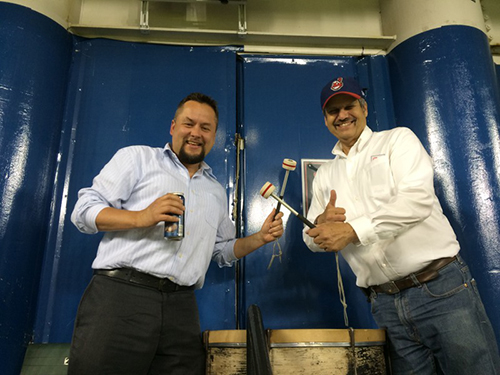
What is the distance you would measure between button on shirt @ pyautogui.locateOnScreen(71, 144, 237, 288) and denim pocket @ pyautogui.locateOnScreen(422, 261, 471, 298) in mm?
1007

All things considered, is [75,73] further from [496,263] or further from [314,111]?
[496,263]

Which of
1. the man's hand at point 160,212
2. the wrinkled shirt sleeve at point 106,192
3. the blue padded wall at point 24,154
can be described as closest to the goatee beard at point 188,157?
the wrinkled shirt sleeve at point 106,192

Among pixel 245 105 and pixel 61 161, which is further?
pixel 245 105

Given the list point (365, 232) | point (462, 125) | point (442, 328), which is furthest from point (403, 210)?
point (462, 125)

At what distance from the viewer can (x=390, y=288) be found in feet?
5.38

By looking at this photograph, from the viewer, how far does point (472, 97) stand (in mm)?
2406

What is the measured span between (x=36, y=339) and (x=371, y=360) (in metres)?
1.89

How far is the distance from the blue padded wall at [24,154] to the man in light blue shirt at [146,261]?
0.78 metres

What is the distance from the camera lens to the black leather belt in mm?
1594

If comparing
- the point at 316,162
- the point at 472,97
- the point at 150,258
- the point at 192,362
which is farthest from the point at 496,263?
the point at 150,258

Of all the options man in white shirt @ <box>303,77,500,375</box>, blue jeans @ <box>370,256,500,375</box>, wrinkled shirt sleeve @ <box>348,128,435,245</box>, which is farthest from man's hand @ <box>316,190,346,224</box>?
blue jeans @ <box>370,256,500,375</box>

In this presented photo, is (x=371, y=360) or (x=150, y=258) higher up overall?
(x=150, y=258)

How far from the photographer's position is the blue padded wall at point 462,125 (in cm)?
215

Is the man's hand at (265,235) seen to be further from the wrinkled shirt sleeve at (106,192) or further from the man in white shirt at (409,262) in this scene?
the wrinkled shirt sleeve at (106,192)
